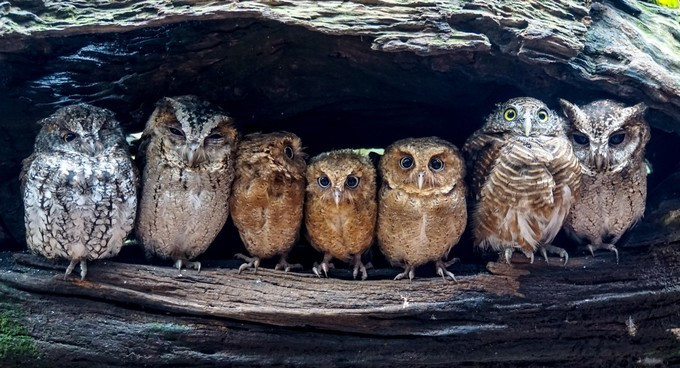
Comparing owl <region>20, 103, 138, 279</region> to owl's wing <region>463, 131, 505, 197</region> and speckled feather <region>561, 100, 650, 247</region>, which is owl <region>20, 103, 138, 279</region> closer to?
owl's wing <region>463, 131, 505, 197</region>

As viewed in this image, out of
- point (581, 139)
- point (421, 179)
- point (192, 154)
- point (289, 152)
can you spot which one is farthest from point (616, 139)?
point (192, 154)

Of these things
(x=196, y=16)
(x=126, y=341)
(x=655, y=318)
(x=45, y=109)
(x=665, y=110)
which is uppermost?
(x=196, y=16)

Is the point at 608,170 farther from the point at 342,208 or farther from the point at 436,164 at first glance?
the point at 342,208

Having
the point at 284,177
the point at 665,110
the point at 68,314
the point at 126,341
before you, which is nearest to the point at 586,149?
the point at 665,110

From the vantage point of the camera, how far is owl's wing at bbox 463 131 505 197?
9.14 ft

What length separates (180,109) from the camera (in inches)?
106

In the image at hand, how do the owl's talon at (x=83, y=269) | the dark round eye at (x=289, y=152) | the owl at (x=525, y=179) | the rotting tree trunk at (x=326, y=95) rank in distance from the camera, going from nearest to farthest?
the rotting tree trunk at (x=326, y=95)
the owl's talon at (x=83, y=269)
the owl at (x=525, y=179)
the dark round eye at (x=289, y=152)

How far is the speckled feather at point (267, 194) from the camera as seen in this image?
279cm

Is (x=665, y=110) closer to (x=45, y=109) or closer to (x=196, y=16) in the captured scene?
(x=196, y=16)

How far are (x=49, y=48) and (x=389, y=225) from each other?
1.62 meters

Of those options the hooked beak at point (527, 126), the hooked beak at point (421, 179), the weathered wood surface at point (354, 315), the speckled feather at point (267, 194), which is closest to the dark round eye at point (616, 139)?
the hooked beak at point (527, 126)

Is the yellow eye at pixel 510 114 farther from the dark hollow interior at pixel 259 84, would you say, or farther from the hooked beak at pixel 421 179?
the hooked beak at pixel 421 179

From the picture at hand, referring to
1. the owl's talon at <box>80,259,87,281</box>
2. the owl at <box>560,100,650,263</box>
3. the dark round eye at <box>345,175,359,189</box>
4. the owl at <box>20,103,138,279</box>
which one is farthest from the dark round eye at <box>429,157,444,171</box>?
the owl's talon at <box>80,259,87,281</box>

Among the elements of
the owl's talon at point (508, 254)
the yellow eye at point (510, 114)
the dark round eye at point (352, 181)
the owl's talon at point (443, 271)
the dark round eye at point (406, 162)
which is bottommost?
the owl's talon at point (443, 271)
